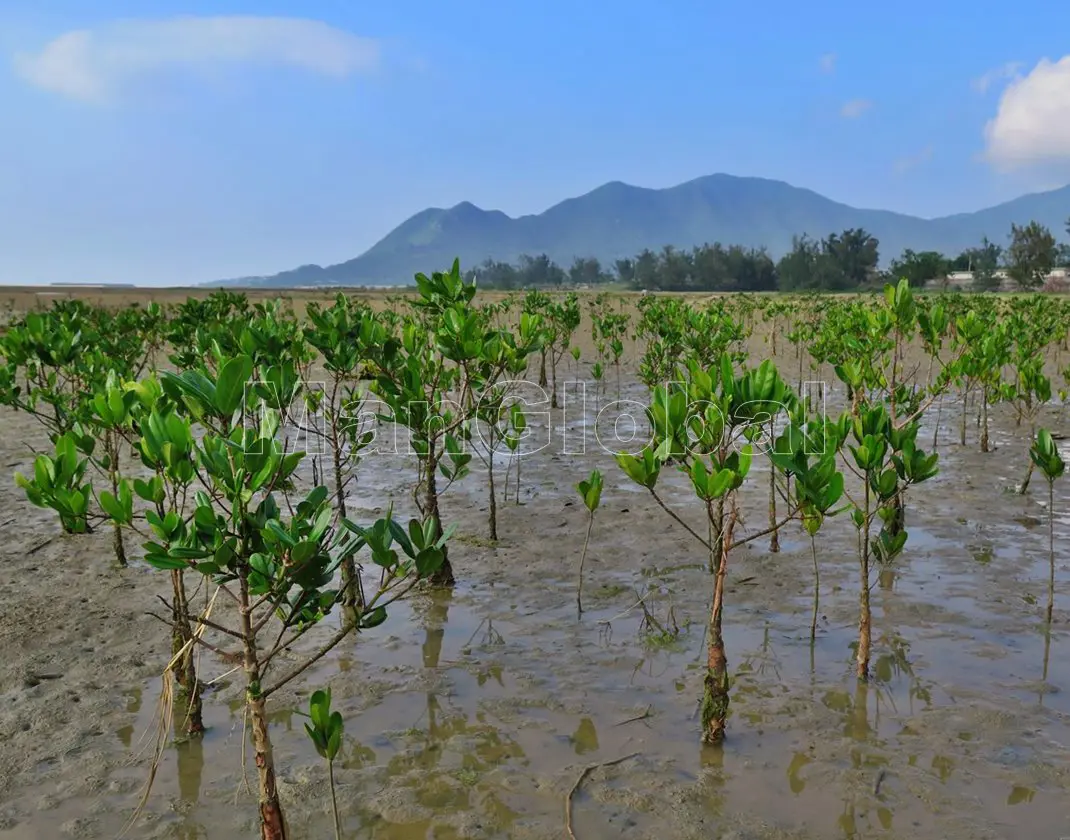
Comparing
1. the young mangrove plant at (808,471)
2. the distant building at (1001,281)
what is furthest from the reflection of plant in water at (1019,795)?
the distant building at (1001,281)

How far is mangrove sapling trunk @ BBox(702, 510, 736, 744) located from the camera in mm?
3248

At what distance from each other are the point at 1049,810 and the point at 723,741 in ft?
3.98

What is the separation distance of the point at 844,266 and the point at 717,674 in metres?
60.7

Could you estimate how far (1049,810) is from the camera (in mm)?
2922

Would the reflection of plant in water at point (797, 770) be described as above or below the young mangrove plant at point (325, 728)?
below

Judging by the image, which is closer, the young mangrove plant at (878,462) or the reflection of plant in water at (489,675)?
the young mangrove plant at (878,462)

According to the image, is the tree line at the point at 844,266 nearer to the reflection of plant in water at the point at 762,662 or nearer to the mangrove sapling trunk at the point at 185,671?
the reflection of plant in water at the point at 762,662

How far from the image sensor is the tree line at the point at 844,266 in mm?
48656

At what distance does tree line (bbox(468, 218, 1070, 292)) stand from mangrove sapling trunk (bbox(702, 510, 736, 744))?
43015 mm

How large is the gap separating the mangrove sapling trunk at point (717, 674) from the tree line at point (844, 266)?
43.0 meters

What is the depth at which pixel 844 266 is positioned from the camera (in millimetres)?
58219

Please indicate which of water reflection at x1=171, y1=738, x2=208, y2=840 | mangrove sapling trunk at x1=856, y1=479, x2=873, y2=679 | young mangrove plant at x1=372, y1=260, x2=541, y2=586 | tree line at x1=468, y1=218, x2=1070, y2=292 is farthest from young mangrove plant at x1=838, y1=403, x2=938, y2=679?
tree line at x1=468, y1=218, x2=1070, y2=292

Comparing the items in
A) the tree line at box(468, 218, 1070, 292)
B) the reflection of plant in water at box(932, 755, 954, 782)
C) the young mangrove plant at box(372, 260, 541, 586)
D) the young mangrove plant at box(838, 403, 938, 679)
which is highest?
the tree line at box(468, 218, 1070, 292)

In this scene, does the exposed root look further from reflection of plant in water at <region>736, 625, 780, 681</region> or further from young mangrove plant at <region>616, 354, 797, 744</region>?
reflection of plant in water at <region>736, 625, 780, 681</region>
